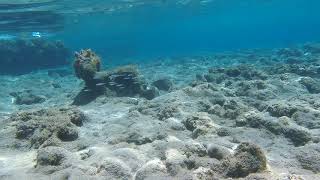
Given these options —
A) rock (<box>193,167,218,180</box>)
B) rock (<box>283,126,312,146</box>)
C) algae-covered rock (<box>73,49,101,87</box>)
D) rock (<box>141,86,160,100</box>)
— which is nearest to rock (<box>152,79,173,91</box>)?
rock (<box>141,86,160,100</box>)

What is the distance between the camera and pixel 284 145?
789 centimetres

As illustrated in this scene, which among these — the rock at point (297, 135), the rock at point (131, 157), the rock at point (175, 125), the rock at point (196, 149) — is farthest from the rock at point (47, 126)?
the rock at point (297, 135)

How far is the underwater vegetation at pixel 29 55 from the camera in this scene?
32.2 meters

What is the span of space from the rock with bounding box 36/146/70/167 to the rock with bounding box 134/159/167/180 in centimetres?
176

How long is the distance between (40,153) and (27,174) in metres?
0.51

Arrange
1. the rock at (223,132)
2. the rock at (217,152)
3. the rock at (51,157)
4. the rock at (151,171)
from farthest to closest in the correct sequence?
1. the rock at (223,132)
2. the rock at (51,157)
3. the rock at (217,152)
4. the rock at (151,171)

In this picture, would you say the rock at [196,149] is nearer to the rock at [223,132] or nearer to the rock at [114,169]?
the rock at [114,169]

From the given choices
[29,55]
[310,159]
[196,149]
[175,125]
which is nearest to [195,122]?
[175,125]

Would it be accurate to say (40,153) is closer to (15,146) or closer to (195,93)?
(15,146)

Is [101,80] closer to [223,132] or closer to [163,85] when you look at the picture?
[163,85]

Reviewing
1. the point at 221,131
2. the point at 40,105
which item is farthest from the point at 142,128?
the point at 40,105

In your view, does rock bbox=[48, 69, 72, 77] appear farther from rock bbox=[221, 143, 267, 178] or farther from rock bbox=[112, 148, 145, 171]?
rock bbox=[221, 143, 267, 178]

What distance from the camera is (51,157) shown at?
6.98 metres

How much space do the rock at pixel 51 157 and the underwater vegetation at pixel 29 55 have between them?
26.6 m
